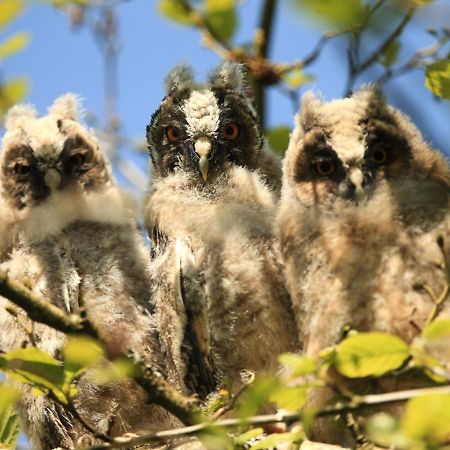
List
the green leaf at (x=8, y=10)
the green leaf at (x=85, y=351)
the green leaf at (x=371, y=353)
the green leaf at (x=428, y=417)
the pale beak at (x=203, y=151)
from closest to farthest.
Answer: the green leaf at (x=428, y=417) → the green leaf at (x=371, y=353) → the green leaf at (x=85, y=351) → the green leaf at (x=8, y=10) → the pale beak at (x=203, y=151)

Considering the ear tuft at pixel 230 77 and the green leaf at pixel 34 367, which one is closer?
the green leaf at pixel 34 367

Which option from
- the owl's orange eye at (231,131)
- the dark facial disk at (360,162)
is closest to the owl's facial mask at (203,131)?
the owl's orange eye at (231,131)

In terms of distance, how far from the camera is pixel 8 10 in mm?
2953

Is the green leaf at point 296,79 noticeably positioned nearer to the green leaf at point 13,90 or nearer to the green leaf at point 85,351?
the green leaf at point 13,90

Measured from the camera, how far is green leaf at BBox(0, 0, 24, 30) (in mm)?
2947

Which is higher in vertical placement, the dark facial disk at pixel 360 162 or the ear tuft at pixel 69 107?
the ear tuft at pixel 69 107

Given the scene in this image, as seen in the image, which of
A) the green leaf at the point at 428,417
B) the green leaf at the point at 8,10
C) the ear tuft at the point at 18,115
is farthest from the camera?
the ear tuft at the point at 18,115

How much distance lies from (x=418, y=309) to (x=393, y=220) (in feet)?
1.23

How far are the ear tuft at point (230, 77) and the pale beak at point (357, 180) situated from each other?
4.03 feet

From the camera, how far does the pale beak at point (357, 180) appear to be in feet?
10.8

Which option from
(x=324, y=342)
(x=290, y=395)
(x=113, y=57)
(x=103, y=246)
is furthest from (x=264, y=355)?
(x=113, y=57)

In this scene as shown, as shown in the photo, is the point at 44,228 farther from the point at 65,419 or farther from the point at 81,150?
the point at 65,419

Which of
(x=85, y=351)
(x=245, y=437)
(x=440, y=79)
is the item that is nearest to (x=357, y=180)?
(x=440, y=79)

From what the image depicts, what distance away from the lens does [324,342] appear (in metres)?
3.21
